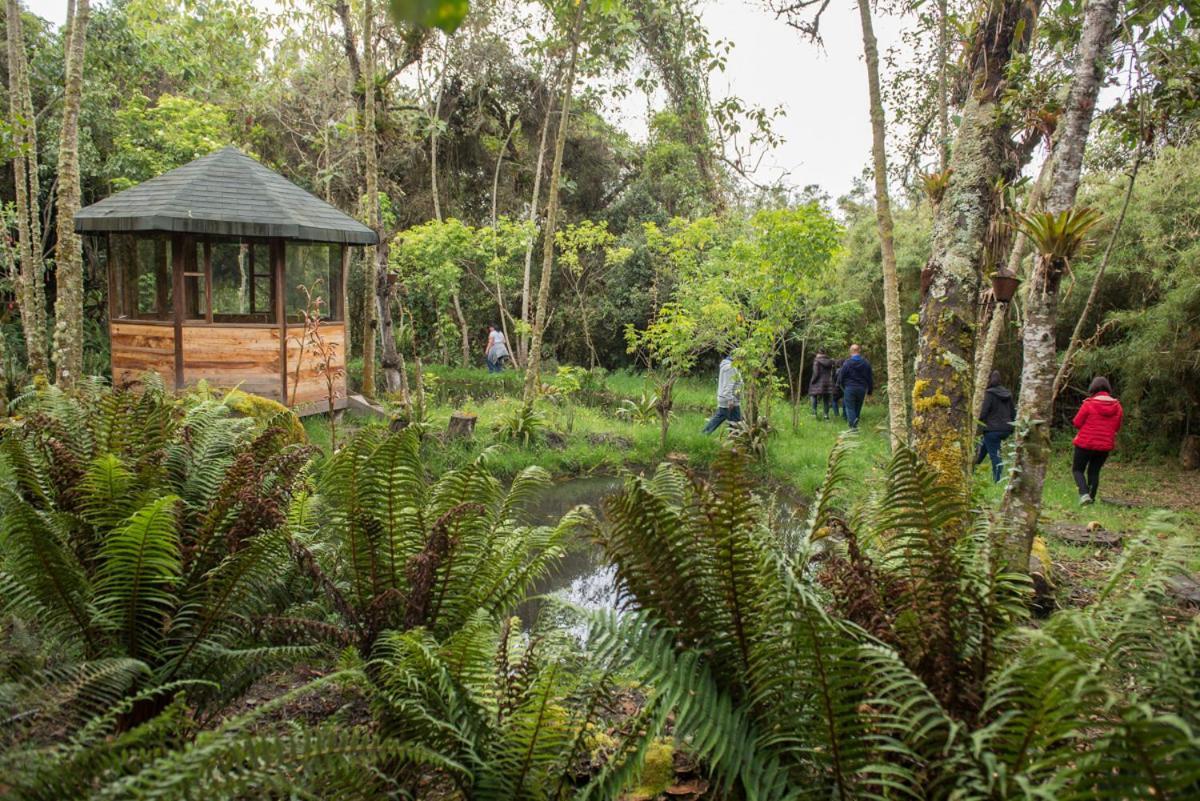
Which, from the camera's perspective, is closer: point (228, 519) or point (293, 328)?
point (228, 519)

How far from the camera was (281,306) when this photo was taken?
399 inches

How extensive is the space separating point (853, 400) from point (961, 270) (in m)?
8.12

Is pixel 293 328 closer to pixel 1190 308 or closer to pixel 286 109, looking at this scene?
pixel 286 109

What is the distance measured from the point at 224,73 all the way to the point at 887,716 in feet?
48.5

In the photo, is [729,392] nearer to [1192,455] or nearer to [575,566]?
[575,566]

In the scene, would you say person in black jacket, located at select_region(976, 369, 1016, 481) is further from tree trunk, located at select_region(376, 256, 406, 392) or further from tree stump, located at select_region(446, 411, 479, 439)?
tree trunk, located at select_region(376, 256, 406, 392)

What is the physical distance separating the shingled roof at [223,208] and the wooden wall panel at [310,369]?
1.32 metres

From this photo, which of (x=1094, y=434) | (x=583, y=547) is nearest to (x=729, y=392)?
(x=1094, y=434)

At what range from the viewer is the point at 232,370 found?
9734mm

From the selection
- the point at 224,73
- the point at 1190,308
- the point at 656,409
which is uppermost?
the point at 224,73

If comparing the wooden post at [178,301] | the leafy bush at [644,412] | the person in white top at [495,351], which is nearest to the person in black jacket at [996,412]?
the leafy bush at [644,412]

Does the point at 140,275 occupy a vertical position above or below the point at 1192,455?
above

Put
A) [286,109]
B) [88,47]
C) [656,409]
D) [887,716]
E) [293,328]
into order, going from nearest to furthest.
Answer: [887,716] < [293,328] < [656,409] < [88,47] < [286,109]

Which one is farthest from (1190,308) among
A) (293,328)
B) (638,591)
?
(293,328)
